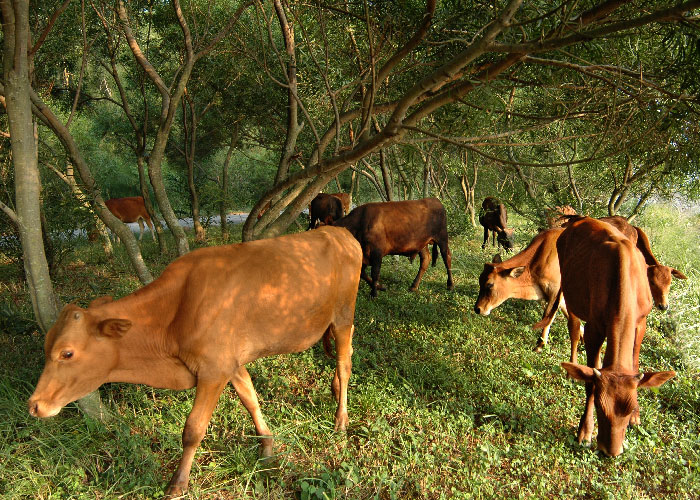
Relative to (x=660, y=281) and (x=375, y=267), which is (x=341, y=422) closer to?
(x=375, y=267)

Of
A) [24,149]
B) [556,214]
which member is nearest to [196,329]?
[24,149]

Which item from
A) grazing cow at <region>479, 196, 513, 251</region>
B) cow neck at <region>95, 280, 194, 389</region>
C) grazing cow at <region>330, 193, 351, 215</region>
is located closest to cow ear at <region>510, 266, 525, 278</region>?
cow neck at <region>95, 280, 194, 389</region>

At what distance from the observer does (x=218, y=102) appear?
447 inches

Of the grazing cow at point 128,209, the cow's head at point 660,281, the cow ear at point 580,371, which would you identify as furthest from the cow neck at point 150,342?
the grazing cow at point 128,209

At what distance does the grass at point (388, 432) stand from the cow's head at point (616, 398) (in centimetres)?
44

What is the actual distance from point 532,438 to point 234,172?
83.7ft

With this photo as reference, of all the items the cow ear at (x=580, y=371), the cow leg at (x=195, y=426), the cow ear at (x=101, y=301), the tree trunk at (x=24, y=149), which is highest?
the tree trunk at (x=24, y=149)

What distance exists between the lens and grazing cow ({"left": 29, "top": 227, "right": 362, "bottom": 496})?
2773 mm

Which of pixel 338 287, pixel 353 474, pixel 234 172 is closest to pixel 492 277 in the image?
pixel 338 287

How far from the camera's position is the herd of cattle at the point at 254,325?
2.84m

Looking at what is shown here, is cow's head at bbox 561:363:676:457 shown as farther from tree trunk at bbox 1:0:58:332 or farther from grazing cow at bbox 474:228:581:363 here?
tree trunk at bbox 1:0:58:332

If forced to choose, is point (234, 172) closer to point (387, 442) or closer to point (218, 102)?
point (218, 102)

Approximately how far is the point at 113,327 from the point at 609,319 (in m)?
4.22

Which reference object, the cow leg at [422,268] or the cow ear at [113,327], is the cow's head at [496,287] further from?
the cow ear at [113,327]
